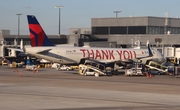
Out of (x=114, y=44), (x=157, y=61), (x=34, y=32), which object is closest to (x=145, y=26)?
(x=114, y=44)

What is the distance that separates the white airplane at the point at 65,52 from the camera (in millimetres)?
61625

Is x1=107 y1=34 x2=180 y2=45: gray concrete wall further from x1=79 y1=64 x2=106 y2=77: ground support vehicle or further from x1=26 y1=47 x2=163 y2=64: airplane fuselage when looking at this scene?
x1=79 y1=64 x2=106 y2=77: ground support vehicle

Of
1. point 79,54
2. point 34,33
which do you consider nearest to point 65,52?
point 79,54

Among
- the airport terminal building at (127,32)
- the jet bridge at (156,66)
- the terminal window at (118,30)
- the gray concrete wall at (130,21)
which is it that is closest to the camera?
the jet bridge at (156,66)

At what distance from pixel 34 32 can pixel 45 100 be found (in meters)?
35.2

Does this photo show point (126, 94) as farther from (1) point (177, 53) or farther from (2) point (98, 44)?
(2) point (98, 44)

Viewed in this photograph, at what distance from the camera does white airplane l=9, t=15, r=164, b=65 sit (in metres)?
61.6

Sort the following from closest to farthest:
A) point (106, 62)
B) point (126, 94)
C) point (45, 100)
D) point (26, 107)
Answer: point (26, 107), point (45, 100), point (126, 94), point (106, 62)

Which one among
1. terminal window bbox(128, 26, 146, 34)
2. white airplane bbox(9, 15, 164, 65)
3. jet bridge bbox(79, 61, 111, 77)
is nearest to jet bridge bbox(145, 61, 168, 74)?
white airplane bbox(9, 15, 164, 65)

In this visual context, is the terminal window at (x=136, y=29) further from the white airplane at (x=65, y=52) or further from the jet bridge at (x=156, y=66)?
the jet bridge at (x=156, y=66)

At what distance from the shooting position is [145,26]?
115 metres

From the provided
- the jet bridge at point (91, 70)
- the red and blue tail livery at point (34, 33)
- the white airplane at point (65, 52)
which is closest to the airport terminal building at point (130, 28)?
the white airplane at point (65, 52)

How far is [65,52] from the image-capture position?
6322 centimetres

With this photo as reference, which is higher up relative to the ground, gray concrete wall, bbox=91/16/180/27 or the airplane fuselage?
gray concrete wall, bbox=91/16/180/27
